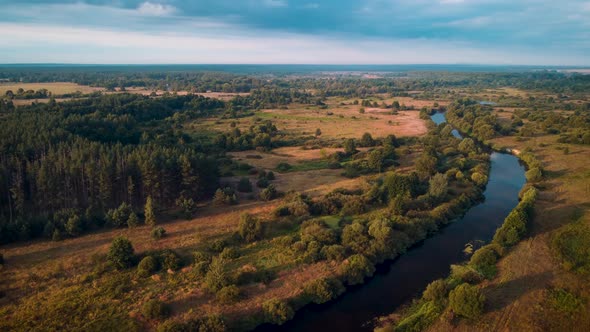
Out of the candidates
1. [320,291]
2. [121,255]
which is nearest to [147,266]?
[121,255]

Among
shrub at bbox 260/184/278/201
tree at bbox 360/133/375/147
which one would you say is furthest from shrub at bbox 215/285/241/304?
tree at bbox 360/133/375/147

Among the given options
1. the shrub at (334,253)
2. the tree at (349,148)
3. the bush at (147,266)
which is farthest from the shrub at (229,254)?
the tree at (349,148)

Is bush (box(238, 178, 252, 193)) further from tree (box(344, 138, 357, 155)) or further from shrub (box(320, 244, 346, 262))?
tree (box(344, 138, 357, 155))

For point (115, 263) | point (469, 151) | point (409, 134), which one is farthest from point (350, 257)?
point (409, 134)

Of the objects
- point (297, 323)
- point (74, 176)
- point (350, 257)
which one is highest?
point (74, 176)

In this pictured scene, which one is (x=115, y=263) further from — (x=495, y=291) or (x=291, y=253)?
(x=495, y=291)

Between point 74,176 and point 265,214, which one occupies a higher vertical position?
point 74,176
